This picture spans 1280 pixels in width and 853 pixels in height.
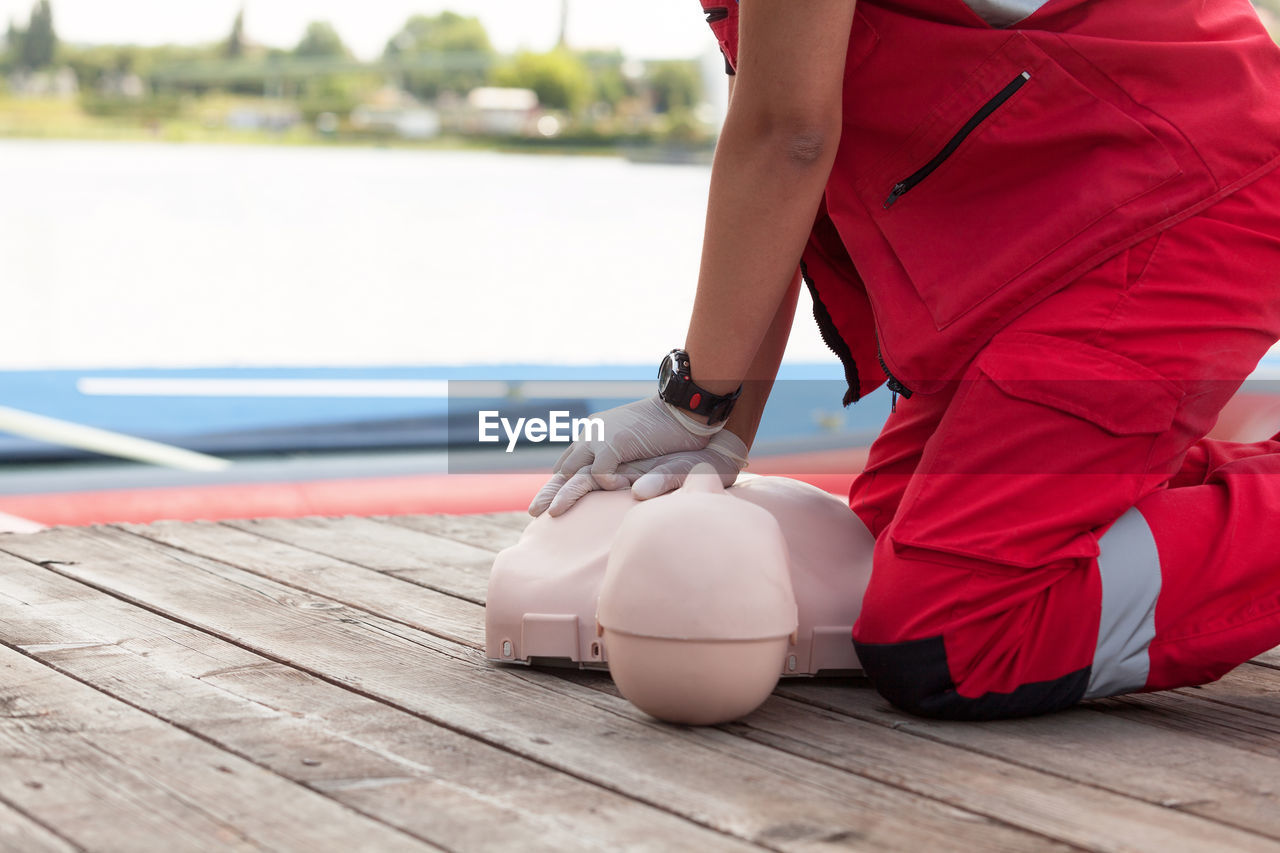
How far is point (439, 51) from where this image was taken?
8.04 m

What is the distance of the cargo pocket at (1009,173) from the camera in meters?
1.23

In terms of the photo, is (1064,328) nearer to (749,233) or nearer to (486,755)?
(749,233)

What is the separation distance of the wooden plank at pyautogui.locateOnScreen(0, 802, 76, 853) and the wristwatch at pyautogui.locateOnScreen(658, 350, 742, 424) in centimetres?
67

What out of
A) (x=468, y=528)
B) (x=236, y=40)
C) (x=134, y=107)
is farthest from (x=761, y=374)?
(x=236, y=40)

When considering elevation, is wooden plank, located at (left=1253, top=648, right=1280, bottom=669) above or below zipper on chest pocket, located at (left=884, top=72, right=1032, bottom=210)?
below

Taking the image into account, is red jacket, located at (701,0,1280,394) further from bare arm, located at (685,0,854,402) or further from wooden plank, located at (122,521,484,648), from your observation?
wooden plank, located at (122,521,484,648)

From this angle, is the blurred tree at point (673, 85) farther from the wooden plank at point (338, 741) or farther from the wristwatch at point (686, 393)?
the wooden plank at point (338, 741)

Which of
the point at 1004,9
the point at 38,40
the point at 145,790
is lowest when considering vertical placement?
the point at 145,790

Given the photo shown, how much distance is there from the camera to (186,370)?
4695 millimetres

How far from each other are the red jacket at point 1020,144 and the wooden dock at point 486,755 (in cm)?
36

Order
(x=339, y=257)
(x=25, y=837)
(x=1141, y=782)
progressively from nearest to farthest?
(x=25, y=837) → (x=1141, y=782) → (x=339, y=257)

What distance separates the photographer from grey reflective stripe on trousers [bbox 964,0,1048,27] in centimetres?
125

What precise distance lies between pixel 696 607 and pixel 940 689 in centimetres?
25

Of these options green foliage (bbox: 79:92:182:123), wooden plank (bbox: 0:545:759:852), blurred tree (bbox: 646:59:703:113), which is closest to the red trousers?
wooden plank (bbox: 0:545:759:852)
